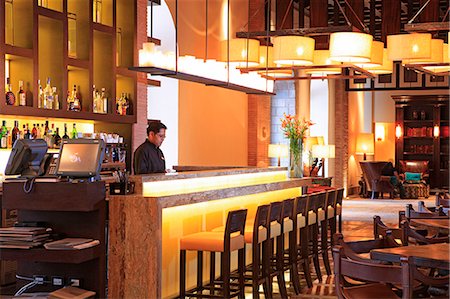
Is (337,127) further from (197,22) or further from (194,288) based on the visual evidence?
(194,288)

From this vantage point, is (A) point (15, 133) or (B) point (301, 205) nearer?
(B) point (301, 205)

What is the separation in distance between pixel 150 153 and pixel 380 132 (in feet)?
65.1

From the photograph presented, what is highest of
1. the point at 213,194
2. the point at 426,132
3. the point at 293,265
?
the point at 426,132

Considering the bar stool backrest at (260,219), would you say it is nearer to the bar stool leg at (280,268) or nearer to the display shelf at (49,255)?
the bar stool leg at (280,268)

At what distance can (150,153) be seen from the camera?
28.4ft

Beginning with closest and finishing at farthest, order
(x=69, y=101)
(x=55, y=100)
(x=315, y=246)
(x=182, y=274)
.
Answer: (x=182, y=274) → (x=315, y=246) → (x=55, y=100) → (x=69, y=101)

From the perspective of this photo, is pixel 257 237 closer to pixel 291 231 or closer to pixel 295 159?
pixel 291 231

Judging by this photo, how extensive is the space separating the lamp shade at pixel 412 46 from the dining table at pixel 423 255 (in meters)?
5.23

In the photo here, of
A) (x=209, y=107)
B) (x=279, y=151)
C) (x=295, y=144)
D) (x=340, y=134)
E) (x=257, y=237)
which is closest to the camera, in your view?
(x=257, y=237)

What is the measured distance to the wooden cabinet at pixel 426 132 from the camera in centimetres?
2633

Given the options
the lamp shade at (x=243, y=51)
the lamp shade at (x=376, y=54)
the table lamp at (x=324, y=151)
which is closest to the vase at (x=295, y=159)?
the lamp shade at (x=243, y=51)

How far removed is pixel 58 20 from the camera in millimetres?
9742

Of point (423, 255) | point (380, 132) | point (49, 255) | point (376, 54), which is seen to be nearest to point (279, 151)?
point (376, 54)

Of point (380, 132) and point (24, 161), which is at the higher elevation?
point (380, 132)
